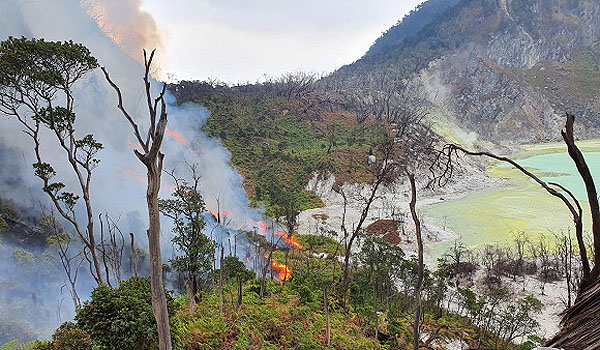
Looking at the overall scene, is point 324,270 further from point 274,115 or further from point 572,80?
point 572,80

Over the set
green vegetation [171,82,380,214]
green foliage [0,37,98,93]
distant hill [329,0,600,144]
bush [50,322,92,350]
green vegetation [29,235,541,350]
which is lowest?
green vegetation [29,235,541,350]

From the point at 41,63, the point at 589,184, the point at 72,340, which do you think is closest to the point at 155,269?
the point at 72,340

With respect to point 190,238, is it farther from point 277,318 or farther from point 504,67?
point 504,67

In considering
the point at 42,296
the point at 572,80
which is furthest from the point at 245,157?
the point at 572,80

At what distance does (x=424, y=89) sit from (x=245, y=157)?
8641 centimetres

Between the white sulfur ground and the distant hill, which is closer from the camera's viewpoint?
the white sulfur ground

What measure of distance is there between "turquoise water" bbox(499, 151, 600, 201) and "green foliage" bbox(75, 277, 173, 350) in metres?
54.3

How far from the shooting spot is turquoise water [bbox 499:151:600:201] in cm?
5311

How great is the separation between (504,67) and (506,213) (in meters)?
107

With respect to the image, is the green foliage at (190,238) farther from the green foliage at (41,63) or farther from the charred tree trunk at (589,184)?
the charred tree trunk at (589,184)

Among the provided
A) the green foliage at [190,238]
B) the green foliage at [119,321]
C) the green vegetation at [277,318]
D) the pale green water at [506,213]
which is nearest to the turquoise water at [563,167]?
the pale green water at [506,213]

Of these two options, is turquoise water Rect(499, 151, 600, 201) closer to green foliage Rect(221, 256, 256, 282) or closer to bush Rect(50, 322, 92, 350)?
green foliage Rect(221, 256, 256, 282)

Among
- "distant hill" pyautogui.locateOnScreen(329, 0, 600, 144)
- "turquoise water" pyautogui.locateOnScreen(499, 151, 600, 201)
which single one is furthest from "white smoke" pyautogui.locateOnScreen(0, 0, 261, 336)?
"distant hill" pyautogui.locateOnScreen(329, 0, 600, 144)

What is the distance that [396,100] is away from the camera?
10700 cm
